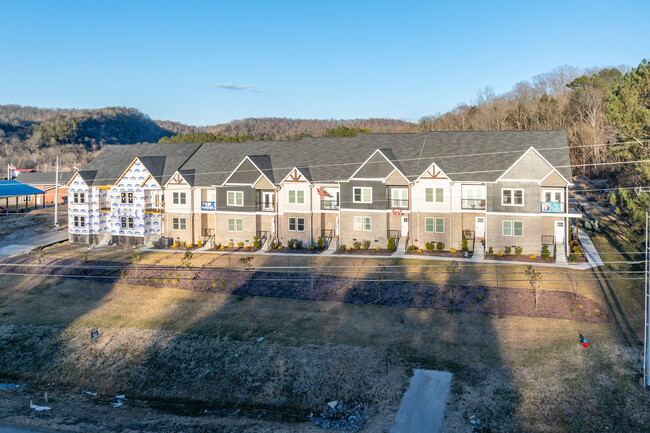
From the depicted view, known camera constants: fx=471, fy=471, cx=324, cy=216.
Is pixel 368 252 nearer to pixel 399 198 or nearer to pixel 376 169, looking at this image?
pixel 399 198

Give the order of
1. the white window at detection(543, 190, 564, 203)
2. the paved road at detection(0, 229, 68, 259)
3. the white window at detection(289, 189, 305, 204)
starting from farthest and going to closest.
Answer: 1. the paved road at detection(0, 229, 68, 259)
2. the white window at detection(289, 189, 305, 204)
3. the white window at detection(543, 190, 564, 203)

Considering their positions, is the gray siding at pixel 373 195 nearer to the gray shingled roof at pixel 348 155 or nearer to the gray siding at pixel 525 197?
the gray shingled roof at pixel 348 155

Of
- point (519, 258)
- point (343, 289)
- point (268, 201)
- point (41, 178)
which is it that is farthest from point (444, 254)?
point (41, 178)

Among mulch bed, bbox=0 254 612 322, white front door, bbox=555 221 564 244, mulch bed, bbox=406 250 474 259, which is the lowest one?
mulch bed, bbox=0 254 612 322

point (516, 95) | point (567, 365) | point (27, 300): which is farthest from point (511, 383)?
point (516, 95)

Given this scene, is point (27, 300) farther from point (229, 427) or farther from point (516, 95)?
point (516, 95)

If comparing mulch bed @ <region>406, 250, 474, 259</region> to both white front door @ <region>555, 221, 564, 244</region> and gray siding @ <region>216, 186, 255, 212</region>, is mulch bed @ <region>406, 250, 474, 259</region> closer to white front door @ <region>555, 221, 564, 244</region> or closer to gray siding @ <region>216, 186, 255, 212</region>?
white front door @ <region>555, 221, 564, 244</region>

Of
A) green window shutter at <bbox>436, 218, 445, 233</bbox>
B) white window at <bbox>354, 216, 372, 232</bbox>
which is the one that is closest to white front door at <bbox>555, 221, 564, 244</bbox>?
green window shutter at <bbox>436, 218, 445, 233</bbox>
